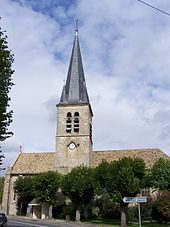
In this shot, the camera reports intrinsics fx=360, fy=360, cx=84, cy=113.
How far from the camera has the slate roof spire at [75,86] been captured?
5425cm

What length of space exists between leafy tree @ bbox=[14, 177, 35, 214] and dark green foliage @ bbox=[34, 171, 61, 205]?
4.51m

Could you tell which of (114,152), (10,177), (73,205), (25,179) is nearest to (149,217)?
(73,205)

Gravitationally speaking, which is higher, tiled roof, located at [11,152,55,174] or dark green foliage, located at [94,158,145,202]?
tiled roof, located at [11,152,55,174]

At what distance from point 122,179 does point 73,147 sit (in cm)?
1584

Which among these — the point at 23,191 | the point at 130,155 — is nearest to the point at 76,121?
the point at 130,155

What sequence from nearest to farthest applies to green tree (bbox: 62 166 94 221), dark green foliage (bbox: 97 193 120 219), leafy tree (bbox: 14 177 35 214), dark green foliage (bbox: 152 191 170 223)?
dark green foliage (bbox: 152 191 170 223) → green tree (bbox: 62 166 94 221) → dark green foliage (bbox: 97 193 120 219) → leafy tree (bbox: 14 177 35 214)

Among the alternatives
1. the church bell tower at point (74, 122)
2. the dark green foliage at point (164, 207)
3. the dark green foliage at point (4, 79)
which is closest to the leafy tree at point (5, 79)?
the dark green foliage at point (4, 79)

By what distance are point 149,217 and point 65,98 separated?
21274mm

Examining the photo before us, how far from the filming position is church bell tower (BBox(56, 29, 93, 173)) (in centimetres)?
5191

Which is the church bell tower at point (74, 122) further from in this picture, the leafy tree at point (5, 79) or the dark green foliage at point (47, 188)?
the leafy tree at point (5, 79)

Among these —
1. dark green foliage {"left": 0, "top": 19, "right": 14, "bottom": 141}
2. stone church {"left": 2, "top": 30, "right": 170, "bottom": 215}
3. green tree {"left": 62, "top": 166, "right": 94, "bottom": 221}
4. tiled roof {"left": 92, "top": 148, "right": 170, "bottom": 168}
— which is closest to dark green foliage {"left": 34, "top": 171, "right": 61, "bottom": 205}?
green tree {"left": 62, "top": 166, "right": 94, "bottom": 221}

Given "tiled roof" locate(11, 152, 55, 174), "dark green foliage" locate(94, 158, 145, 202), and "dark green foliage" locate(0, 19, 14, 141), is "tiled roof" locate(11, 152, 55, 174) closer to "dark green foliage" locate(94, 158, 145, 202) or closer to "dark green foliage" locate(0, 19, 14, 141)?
"dark green foliage" locate(94, 158, 145, 202)

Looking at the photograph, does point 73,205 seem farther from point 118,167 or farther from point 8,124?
point 8,124

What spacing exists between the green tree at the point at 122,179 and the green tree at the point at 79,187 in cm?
282
